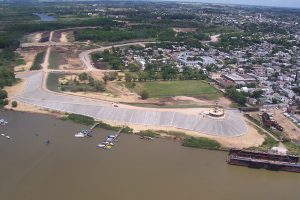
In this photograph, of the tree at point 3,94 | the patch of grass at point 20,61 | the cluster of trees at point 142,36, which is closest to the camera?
the tree at point 3,94

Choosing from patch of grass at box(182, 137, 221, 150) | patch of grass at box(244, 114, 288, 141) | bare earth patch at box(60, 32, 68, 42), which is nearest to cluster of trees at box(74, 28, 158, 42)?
bare earth patch at box(60, 32, 68, 42)

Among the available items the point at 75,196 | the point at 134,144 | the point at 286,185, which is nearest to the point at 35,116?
the point at 134,144

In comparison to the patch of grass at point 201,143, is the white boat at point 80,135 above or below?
below

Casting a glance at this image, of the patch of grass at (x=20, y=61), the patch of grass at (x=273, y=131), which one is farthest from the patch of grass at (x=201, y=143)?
the patch of grass at (x=20, y=61)

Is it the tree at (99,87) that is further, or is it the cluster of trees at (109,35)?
the cluster of trees at (109,35)

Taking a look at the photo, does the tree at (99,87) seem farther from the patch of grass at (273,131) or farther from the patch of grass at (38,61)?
the patch of grass at (273,131)

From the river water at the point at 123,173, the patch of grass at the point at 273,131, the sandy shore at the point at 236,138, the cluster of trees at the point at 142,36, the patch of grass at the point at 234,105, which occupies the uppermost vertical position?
the cluster of trees at the point at 142,36

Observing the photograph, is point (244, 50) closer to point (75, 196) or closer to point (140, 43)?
point (140, 43)
